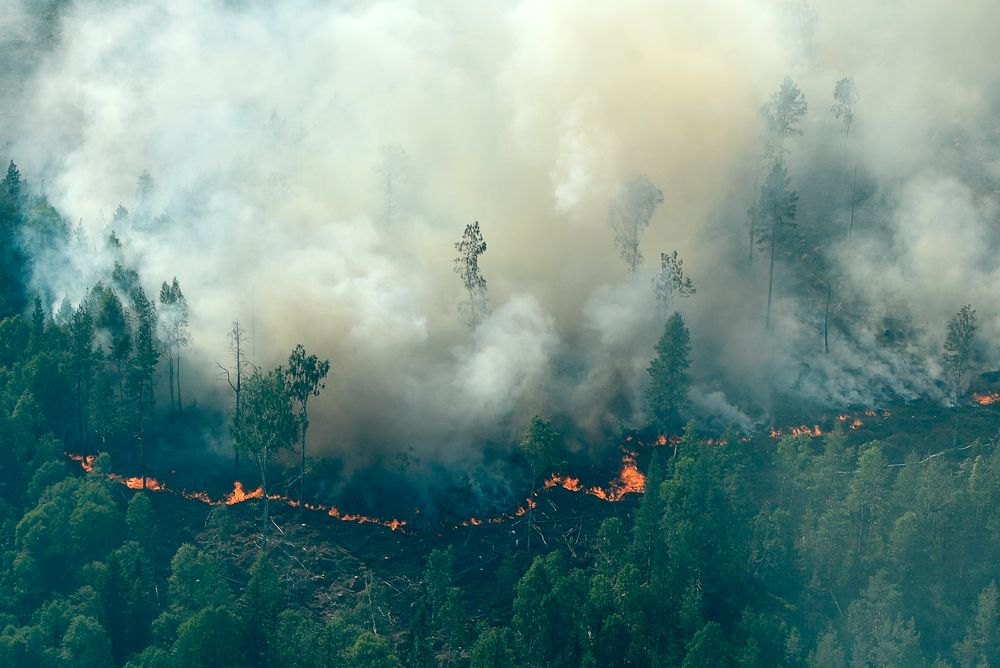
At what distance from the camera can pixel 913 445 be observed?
155 m

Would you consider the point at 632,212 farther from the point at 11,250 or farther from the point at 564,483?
the point at 11,250

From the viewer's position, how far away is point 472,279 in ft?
534

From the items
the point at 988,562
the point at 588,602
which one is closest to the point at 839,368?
the point at 988,562

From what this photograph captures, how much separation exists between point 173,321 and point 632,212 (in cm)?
5764

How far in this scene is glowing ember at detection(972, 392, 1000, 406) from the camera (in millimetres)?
160125

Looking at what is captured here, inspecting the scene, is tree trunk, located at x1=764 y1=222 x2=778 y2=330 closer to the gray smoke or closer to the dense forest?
the dense forest

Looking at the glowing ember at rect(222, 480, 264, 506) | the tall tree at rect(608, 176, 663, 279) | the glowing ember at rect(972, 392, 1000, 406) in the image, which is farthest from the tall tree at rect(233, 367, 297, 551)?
the glowing ember at rect(972, 392, 1000, 406)

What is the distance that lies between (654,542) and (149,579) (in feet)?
166

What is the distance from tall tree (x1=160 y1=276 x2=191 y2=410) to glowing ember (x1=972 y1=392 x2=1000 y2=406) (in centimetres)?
9118

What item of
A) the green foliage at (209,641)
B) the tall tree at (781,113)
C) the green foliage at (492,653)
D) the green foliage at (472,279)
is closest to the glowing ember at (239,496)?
the green foliage at (209,641)

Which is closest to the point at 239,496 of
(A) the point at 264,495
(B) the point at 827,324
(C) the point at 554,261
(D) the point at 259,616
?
(A) the point at 264,495

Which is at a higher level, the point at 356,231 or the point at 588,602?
the point at 356,231

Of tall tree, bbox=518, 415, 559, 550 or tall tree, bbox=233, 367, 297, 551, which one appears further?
tall tree, bbox=518, 415, 559, 550

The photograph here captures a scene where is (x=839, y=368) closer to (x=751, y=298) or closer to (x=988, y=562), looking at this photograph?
(x=751, y=298)
